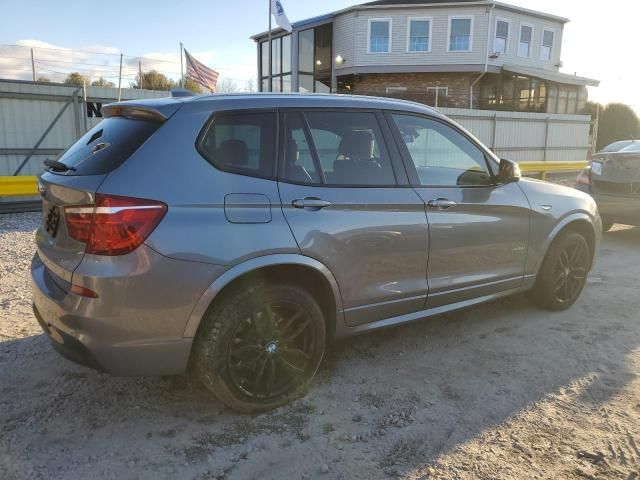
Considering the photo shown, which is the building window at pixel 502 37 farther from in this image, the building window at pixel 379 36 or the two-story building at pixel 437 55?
the building window at pixel 379 36

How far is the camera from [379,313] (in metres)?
3.42

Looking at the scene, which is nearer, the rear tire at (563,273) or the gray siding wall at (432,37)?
the rear tire at (563,273)

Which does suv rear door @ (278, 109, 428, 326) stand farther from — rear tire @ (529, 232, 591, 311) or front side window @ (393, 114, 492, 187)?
rear tire @ (529, 232, 591, 311)

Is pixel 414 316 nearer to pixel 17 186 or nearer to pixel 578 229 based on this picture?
pixel 578 229

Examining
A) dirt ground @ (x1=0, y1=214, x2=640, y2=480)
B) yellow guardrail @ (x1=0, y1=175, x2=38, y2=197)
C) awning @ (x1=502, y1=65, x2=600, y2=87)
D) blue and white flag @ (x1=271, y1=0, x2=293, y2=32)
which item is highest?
blue and white flag @ (x1=271, y1=0, x2=293, y2=32)

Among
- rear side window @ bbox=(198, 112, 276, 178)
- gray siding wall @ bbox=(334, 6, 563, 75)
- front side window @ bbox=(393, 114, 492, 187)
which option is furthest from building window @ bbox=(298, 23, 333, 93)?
rear side window @ bbox=(198, 112, 276, 178)

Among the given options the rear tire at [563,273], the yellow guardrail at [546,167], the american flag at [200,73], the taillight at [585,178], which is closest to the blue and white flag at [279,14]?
the american flag at [200,73]

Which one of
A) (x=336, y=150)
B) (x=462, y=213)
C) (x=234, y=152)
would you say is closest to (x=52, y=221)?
(x=234, y=152)

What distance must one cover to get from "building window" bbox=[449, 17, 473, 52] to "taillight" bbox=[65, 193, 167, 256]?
2537 cm

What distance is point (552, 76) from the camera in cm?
2675

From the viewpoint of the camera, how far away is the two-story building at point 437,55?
2497 centimetres

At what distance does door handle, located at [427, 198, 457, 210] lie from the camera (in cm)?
352

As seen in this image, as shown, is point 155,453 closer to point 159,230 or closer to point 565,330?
point 159,230

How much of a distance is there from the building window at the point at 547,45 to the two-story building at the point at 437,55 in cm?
5
